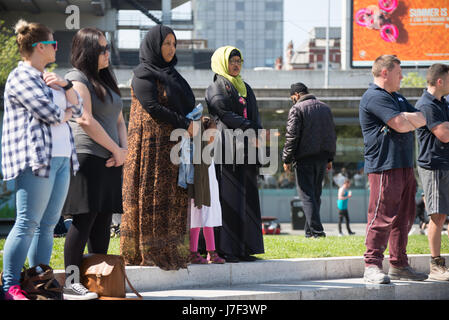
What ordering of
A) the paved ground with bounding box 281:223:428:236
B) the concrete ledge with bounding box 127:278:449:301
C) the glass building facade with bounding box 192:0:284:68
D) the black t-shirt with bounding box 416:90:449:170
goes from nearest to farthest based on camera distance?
the concrete ledge with bounding box 127:278:449:301, the black t-shirt with bounding box 416:90:449:170, the paved ground with bounding box 281:223:428:236, the glass building facade with bounding box 192:0:284:68

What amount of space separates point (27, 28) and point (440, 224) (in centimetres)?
436

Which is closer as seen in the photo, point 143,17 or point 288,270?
point 288,270

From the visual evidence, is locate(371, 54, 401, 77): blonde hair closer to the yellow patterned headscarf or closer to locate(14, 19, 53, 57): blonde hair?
the yellow patterned headscarf

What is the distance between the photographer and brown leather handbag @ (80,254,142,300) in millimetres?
4547

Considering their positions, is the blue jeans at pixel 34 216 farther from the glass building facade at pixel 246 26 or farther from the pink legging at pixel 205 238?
the glass building facade at pixel 246 26

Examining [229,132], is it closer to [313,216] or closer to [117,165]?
[117,165]

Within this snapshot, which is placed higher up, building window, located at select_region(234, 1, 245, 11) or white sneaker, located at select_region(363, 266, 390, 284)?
building window, located at select_region(234, 1, 245, 11)

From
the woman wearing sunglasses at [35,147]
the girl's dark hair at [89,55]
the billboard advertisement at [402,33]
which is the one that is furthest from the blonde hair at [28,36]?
the billboard advertisement at [402,33]

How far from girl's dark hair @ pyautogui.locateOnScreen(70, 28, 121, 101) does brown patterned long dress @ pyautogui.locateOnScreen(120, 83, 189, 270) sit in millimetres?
625

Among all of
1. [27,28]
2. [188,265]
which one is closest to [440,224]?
[188,265]

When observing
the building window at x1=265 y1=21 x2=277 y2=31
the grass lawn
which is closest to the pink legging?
the grass lawn

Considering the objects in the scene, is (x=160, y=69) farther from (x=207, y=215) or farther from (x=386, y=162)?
(x=386, y=162)

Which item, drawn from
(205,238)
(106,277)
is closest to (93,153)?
(106,277)

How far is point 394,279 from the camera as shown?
19.9 feet
